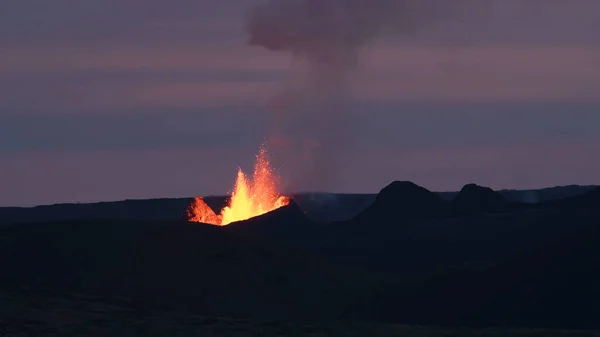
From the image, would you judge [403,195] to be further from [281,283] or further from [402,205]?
[281,283]

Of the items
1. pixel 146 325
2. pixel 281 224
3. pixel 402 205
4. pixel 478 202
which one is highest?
pixel 478 202

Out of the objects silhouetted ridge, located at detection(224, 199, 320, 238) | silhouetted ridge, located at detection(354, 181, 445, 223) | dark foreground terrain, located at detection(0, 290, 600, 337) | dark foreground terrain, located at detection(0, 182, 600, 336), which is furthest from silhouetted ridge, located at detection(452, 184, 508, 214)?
dark foreground terrain, located at detection(0, 290, 600, 337)

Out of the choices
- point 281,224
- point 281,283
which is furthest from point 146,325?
point 281,224

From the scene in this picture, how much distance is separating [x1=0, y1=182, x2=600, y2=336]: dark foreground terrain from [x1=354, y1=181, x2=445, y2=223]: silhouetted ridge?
15427 millimetres

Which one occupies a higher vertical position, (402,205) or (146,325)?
(402,205)

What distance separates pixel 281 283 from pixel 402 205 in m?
46.5

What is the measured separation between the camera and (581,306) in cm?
6022

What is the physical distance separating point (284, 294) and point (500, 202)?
2004 inches

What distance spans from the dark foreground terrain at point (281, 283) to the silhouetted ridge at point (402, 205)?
15.4m

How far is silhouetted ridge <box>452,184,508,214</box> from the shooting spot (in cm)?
11594

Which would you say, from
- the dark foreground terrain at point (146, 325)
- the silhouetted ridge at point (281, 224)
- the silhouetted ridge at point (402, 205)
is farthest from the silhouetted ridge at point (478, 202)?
the dark foreground terrain at point (146, 325)

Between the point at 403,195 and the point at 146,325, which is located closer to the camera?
the point at 146,325

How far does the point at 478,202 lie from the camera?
118312mm

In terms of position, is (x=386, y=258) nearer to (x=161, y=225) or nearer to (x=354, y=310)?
(x=161, y=225)
